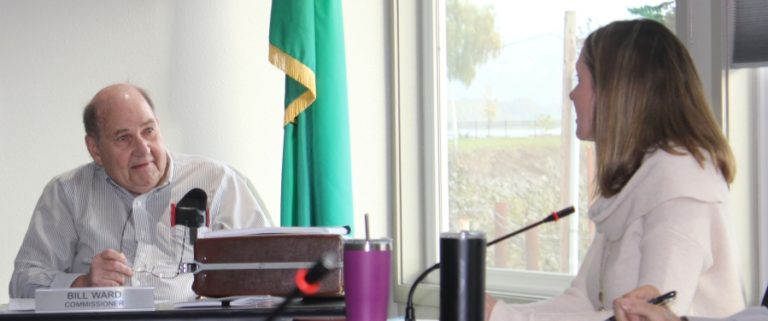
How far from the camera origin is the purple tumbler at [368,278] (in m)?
1.74

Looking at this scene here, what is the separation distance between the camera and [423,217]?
4410 mm

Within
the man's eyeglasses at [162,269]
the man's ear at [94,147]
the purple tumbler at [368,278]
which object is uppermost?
the man's ear at [94,147]

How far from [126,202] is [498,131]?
161 centimetres

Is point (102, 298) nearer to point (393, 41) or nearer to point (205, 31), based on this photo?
point (205, 31)

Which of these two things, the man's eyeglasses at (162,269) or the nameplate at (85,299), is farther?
the man's eyeglasses at (162,269)

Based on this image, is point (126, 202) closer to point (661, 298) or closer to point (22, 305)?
point (22, 305)

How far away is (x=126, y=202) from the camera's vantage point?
309 cm

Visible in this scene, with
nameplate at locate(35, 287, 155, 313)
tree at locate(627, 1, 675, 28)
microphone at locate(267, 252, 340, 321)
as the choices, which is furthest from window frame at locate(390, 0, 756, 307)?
microphone at locate(267, 252, 340, 321)

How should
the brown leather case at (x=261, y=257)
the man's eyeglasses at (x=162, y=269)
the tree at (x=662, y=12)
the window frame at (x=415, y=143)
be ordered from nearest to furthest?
the brown leather case at (x=261, y=257), the man's eyeglasses at (x=162, y=269), the tree at (x=662, y=12), the window frame at (x=415, y=143)

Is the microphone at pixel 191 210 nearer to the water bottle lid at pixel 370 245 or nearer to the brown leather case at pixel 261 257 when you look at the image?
the brown leather case at pixel 261 257

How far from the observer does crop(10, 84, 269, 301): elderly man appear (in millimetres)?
2996

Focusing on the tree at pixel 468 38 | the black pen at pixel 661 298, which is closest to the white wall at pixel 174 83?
the tree at pixel 468 38

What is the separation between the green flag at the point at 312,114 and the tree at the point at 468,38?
25.2 inches

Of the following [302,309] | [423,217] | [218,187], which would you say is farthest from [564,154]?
[302,309]
